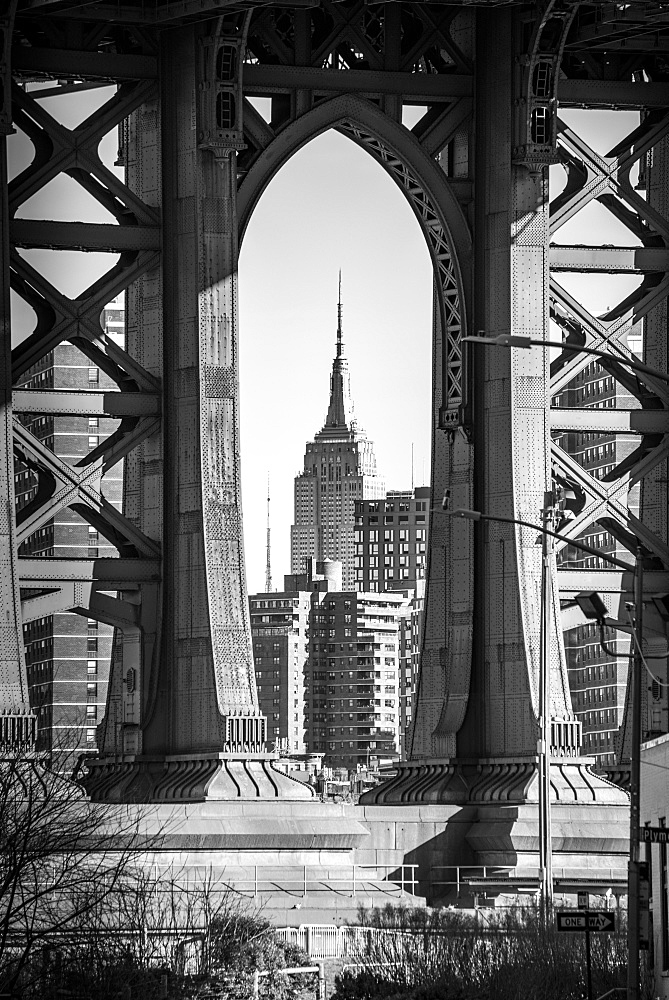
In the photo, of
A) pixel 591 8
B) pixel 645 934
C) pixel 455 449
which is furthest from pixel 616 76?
pixel 645 934

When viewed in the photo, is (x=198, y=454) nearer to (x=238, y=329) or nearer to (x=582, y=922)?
(x=238, y=329)

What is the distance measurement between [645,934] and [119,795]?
60.5 feet

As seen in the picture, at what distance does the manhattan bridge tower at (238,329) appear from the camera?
52750mm

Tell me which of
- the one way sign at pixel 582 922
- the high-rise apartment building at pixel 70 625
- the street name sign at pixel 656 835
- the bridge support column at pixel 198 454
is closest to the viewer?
the one way sign at pixel 582 922

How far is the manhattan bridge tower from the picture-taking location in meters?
52.8

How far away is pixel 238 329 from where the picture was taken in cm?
5347

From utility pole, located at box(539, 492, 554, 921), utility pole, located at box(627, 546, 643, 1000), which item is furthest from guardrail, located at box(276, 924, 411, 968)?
utility pole, located at box(627, 546, 643, 1000)

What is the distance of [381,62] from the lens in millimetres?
56188

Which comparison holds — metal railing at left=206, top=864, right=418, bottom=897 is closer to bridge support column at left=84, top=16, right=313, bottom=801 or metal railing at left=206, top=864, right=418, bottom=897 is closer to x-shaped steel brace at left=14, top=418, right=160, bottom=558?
bridge support column at left=84, top=16, right=313, bottom=801

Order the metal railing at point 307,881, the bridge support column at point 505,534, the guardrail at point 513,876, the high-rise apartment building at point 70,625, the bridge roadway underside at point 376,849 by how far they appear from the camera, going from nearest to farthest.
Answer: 1. the metal railing at point 307,881
2. the bridge roadway underside at point 376,849
3. the guardrail at point 513,876
4. the bridge support column at point 505,534
5. the high-rise apartment building at point 70,625

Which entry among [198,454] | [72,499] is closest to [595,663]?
[72,499]

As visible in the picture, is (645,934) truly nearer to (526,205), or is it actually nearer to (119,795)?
(119,795)

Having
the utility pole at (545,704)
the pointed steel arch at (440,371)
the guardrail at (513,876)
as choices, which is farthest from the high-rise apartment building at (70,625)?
the utility pole at (545,704)

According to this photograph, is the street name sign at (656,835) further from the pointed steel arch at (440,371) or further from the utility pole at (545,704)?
the pointed steel arch at (440,371)
